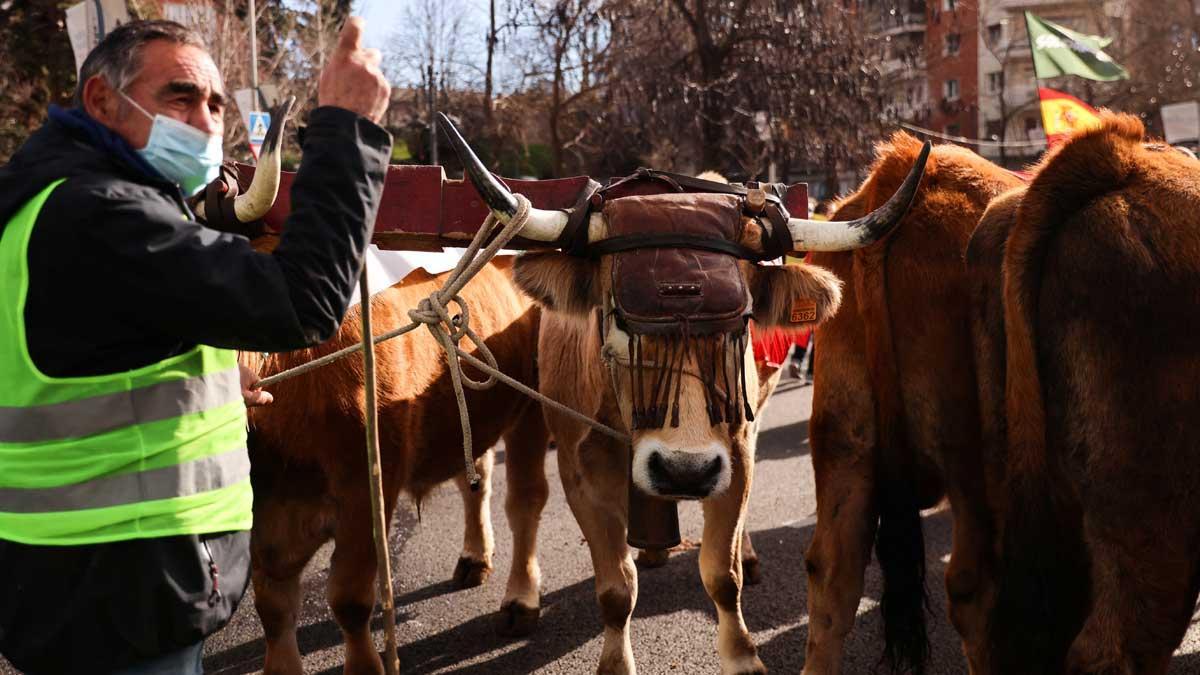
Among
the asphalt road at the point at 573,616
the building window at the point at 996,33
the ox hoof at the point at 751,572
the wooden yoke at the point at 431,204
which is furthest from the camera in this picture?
the building window at the point at 996,33

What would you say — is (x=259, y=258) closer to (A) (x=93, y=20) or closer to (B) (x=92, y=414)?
(B) (x=92, y=414)

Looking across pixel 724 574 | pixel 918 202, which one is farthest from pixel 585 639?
pixel 918 202

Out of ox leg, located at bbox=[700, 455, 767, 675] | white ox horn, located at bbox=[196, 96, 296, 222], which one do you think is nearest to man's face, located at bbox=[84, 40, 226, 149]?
white ox horn, located at bbox=[196, 96, 296, 222]

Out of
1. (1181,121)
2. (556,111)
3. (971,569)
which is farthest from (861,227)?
(556,111)

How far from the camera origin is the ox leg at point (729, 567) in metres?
4.12

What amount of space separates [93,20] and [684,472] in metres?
8.07

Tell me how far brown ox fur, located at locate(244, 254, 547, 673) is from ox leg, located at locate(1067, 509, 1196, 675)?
8.16ft

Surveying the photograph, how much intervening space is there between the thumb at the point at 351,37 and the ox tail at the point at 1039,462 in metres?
1.96

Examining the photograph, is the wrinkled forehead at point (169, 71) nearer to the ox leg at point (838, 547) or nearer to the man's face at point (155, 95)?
the man's face at point (155, 95)

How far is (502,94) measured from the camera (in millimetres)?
22891

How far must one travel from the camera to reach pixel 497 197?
130 inches

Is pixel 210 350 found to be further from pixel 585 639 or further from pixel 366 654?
pixel 585 639

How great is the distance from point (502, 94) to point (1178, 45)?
849 inches

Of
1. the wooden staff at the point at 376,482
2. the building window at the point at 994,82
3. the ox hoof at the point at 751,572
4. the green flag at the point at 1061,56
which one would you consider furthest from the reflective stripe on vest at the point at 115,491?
the building window at the point at 994,82
